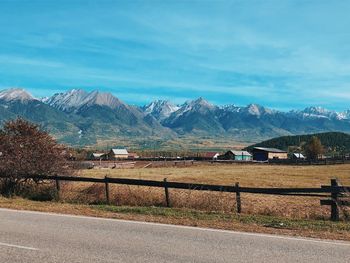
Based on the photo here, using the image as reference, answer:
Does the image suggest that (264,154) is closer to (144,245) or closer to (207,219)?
(207,219)

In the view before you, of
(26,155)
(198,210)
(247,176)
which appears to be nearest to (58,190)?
(26,155)

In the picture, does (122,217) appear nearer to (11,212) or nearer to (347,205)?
(11,212)

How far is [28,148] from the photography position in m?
21.6

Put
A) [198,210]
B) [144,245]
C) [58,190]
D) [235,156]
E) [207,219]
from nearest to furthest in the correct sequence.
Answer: [144,245] < [207,219] < [198,210] < [58,190] < [235,156]

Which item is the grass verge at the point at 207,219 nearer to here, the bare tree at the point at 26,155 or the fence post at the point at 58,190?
the fence post at the point at 58,190

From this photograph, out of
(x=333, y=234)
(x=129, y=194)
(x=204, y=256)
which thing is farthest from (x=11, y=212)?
(x=333, y=234)

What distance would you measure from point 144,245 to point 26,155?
12.6m

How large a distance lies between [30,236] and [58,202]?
7.78 metres

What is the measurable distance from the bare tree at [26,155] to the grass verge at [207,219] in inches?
97.8

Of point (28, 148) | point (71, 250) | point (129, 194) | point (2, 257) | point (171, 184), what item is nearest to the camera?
point (2, 257)

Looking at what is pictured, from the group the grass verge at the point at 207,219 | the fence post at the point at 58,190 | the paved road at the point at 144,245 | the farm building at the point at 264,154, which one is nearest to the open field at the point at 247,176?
the fence post at the point at 58,190

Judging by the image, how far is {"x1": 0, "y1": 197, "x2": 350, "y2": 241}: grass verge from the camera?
12.6 metres

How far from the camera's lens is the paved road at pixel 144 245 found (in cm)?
911

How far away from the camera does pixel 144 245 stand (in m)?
10.3
